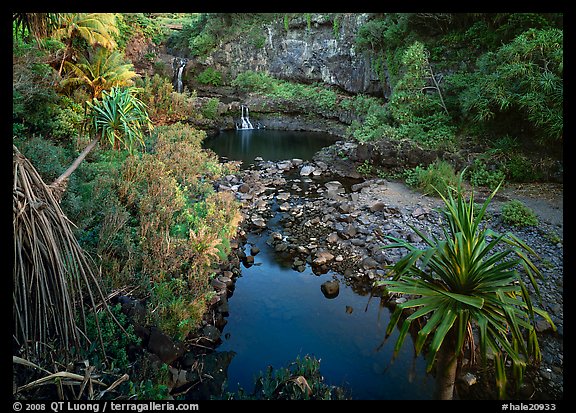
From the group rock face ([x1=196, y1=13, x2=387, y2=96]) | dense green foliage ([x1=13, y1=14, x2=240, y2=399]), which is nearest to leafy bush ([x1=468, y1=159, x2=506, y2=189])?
dense green foliage ([x1=13, y1=14, x2=240, y2=399])

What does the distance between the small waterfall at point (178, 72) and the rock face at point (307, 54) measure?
1.80m

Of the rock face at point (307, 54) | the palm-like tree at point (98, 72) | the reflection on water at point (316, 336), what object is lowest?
the reflection on water at point (316, 336)

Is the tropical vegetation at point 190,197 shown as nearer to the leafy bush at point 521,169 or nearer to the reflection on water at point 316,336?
the leafy bush at point 521,169

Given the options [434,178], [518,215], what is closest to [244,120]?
[434,178]

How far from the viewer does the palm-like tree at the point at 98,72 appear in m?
11.2

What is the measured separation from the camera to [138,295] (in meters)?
4.40

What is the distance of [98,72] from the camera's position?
11.6 meters

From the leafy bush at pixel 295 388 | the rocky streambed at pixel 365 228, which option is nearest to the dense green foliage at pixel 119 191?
the leafy bush at pixel 295 388

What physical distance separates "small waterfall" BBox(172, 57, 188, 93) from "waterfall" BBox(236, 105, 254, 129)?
12.7ft

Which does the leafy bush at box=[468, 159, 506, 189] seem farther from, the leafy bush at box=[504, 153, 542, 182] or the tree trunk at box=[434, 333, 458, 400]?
the tree trunk at box=[434, 333, 458, 400]

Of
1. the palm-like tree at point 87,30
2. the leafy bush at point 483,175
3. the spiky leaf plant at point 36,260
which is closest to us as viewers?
the spiky leaf plant at point 36,260

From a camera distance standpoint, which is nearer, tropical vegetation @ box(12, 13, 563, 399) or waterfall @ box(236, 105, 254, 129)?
tropical vegetation @ box(12, 13, 563, 399)

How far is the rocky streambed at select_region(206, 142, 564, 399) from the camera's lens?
4.13m
